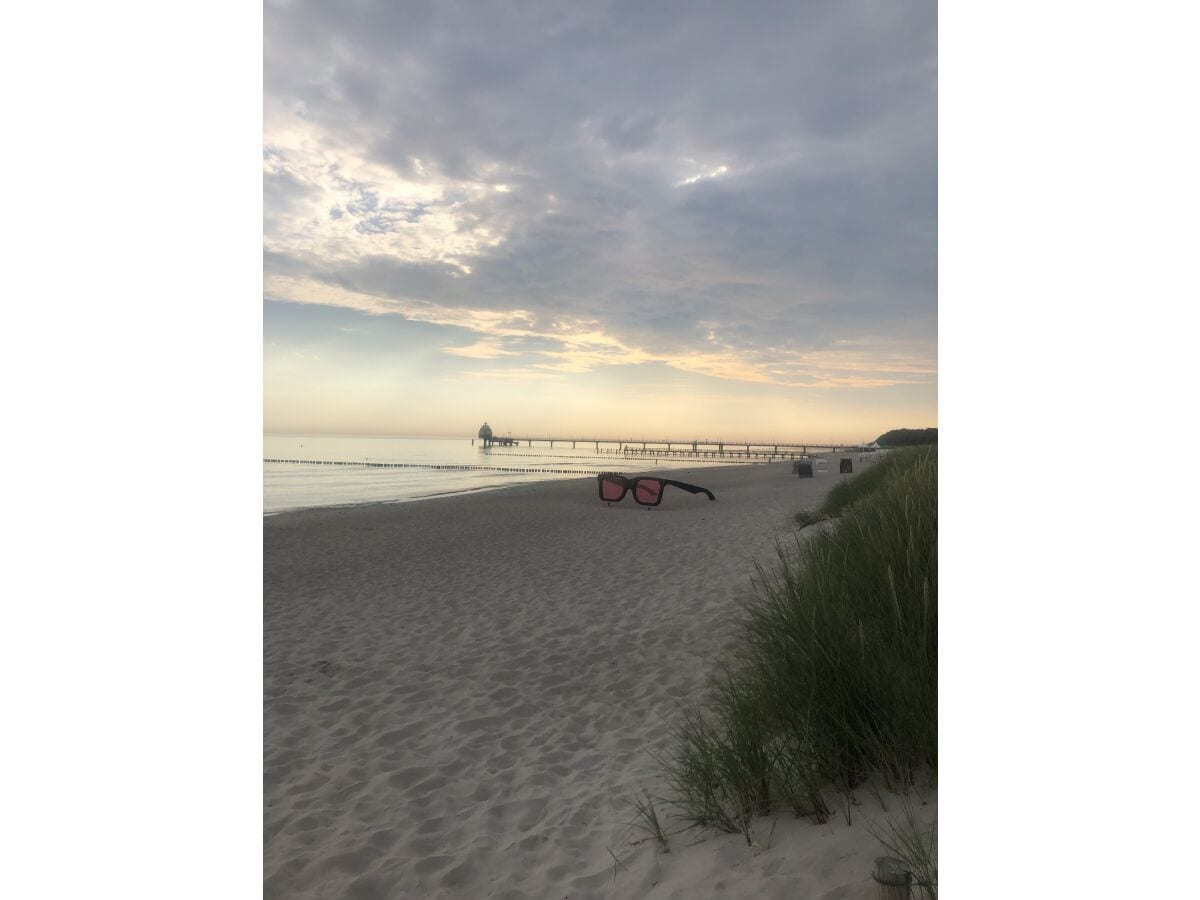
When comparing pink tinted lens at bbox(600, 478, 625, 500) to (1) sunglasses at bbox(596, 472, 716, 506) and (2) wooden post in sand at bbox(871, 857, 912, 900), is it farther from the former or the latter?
(2) wooden post in sand at bbox(871, 857, 912, 900)

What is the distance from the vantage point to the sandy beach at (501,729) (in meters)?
2.73

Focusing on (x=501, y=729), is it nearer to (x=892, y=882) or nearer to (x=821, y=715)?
(x=821, y=715)

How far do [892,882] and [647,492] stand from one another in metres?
16.1

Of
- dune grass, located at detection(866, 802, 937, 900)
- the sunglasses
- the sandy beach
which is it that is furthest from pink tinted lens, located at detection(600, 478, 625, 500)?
dune grass, located at detection(866, 802, 937, 900)

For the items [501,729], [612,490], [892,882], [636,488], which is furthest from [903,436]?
[892,882]

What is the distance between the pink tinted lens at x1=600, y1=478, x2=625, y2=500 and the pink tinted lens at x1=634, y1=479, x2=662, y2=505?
0.55 metres

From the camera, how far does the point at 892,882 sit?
5.75 feet

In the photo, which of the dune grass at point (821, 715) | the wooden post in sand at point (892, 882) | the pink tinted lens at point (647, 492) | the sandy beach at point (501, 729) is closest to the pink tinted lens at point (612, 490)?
the pink tinted lens at point (647, 492)

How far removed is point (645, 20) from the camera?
690 centimetres

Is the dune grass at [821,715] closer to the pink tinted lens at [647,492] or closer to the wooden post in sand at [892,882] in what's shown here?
the wooden post in sand at [892,882]
